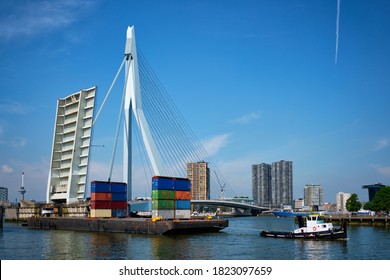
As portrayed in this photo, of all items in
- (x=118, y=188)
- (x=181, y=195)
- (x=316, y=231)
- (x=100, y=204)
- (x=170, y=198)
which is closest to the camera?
(x=316, y=231)

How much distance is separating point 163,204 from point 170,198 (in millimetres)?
1636

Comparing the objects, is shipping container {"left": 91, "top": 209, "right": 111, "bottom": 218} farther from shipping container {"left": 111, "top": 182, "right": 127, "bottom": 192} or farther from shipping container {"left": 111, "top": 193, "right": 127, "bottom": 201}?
shipping container {"left": 111, "top": 182, "right": 127, "bottom": 192}

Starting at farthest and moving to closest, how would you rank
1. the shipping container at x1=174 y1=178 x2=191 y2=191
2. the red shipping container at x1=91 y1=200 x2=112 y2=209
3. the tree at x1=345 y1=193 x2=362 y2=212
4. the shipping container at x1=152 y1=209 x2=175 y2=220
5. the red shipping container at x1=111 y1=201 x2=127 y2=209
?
the tree at x1=345 y1=193 x2=362 y2=212
the red shipping container at x1=111 y1=201 x2=127 y2=209
the red shipping container at x1=91 y1=200 x2=112 y2=209
the shipping container at x1=174 y1=178 x2=191 y2=191
the shipping container at x1=152 y1=209 x2=175 y2=220

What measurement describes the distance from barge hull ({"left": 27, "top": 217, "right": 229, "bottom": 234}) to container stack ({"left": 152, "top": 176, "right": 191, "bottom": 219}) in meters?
2.44

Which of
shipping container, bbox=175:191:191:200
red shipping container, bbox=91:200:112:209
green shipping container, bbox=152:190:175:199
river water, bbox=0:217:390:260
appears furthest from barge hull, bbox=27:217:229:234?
river water, bbox=0:217:390:260

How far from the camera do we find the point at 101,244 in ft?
149

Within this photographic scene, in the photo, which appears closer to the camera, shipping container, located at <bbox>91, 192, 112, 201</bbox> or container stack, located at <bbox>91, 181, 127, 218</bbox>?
shipping container, located at <bbox>91, 192, 112, 201</bbox>

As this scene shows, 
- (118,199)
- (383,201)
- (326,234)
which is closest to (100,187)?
(118,199)

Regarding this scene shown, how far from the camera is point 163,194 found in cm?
6275

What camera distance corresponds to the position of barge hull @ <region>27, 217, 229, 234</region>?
187 feet

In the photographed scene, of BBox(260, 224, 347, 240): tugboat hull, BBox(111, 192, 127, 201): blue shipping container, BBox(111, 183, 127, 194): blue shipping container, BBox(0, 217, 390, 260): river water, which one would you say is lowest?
BBox(0, 217, 390, 260): river water

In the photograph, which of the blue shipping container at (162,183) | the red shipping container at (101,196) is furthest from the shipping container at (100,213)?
the blue shipping container at (162,183)

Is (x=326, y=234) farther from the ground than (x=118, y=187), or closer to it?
closer to it

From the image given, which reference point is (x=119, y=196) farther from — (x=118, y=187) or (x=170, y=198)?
(x=170, y=198)
